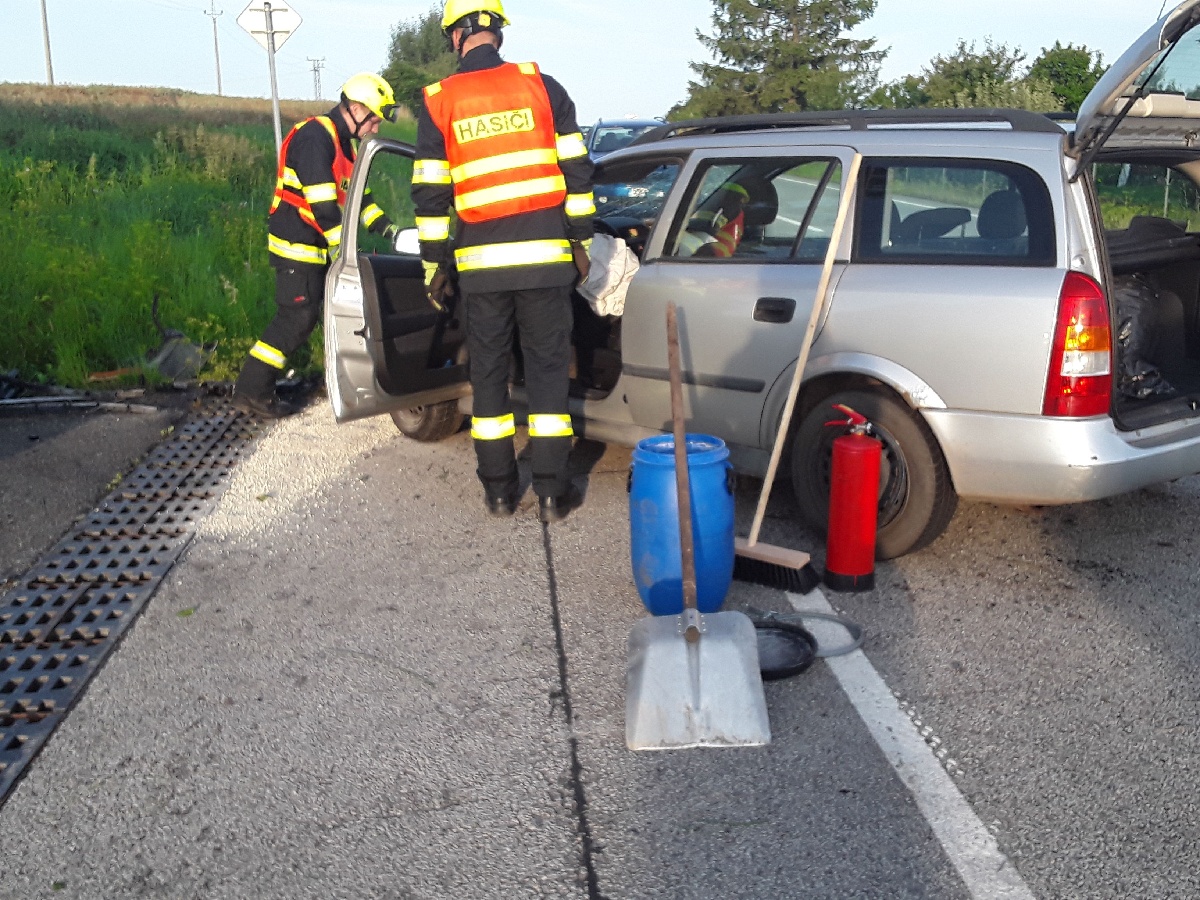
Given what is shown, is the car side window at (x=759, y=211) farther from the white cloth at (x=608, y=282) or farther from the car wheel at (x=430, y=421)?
the car wheel at (x=430, y=421)

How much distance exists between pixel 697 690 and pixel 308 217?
4523 millimetres

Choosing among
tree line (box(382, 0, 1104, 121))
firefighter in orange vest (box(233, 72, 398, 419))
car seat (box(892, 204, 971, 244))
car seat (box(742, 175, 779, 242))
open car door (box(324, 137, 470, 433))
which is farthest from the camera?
tree line (box(382, 0, 1104, 121))

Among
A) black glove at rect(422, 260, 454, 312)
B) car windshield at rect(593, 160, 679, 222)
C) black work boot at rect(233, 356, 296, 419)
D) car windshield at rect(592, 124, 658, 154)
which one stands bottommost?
black work boot at rect(233, 356, 296, 419)

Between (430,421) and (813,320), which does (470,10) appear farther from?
(430,421)

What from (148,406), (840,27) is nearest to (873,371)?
(148,406)

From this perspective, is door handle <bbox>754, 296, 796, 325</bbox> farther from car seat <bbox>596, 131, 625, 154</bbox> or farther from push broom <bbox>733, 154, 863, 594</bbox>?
car seat <bbox>596, 131, 625, 154</bbox>

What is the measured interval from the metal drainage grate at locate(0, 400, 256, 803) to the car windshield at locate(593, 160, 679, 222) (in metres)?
2.63

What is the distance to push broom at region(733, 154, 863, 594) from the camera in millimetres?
4527

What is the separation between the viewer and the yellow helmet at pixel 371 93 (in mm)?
6777

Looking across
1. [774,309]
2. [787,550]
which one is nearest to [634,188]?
[774,309]

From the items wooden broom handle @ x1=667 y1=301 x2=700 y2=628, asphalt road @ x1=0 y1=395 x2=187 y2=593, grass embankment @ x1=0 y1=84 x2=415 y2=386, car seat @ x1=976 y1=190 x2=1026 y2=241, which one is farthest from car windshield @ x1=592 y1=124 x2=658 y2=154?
wooden broom handle @ x1=667 y1=301 x2=700 y2=628

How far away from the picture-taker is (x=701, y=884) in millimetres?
2801

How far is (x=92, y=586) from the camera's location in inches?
193

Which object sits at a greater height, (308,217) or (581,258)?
(308,217)
